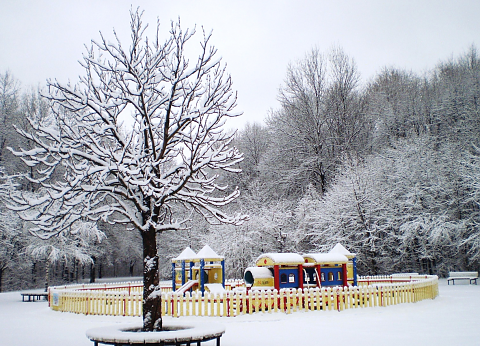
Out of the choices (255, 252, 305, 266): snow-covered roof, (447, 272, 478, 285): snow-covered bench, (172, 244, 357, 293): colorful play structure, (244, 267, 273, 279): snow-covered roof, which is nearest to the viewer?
(255, 252, 305, 266): snow-covered roof

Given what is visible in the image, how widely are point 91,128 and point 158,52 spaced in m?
2.48

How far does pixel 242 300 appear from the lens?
14.0m

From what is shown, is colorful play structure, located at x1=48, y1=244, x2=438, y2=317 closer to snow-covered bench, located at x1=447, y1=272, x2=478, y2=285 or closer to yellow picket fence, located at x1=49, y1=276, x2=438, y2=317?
yellow picket fence, located at x1=49, y1=276, x2=438, y2=317

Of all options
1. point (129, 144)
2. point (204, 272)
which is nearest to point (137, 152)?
point (129, 144)

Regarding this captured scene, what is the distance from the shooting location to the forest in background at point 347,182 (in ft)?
93.3

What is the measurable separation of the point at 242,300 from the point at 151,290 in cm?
590

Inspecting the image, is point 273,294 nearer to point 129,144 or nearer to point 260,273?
point 260,273

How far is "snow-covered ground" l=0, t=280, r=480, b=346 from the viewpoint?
944 centimetres

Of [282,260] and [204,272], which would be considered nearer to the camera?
[282,260]

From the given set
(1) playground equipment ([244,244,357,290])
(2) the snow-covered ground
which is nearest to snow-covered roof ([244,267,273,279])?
(1) playground equipment ([244,244,357,290])

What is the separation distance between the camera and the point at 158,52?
9578 millimetres

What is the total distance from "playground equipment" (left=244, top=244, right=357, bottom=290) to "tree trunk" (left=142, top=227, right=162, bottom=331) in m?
7.76

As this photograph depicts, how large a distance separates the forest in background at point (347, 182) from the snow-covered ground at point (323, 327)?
13.0 metres

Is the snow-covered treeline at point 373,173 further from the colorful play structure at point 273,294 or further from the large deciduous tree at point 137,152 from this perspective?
the large deciduous tree at point 137,152
